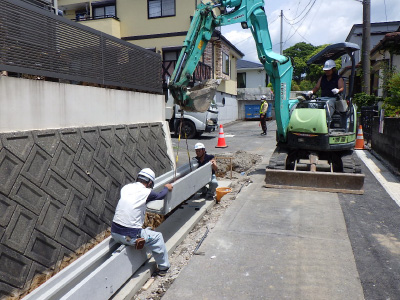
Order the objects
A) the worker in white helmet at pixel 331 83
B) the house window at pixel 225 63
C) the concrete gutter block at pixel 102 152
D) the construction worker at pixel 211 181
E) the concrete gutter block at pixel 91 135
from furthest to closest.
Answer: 1. the house window at pixel 225 63
2. the worker in white helmet at pixel 331 83
3. the construction worker at pixel 211 181
4. the concrete gutter block at pixel 102 152
5. the concrete gutter block at pixel 91 135

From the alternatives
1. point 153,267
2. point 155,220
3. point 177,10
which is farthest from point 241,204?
point 177,10

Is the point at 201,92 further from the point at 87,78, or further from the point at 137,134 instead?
the point at 87,78

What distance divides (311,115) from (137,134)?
390 cm

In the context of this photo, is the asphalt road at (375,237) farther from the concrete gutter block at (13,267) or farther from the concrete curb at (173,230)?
the concrete gutter block at (13,267)

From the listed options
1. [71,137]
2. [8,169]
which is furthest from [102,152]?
[8,169]

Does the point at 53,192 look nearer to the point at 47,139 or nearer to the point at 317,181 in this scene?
the point at 47,139

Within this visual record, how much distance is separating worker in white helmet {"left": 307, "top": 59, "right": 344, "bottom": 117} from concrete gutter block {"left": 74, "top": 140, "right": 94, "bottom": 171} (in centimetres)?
556

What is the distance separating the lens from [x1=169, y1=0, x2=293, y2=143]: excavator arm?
21.6 ft

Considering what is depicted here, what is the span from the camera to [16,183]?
145 inches

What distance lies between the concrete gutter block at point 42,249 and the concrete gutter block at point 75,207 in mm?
431

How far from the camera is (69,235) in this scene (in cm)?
432

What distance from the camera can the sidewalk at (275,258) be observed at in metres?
3.60

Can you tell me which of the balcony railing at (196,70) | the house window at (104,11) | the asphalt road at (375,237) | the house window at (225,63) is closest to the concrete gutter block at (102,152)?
the asphalt road at (375,237)

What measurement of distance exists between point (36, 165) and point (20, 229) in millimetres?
809
